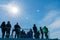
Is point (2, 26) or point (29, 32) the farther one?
point (29, 32)

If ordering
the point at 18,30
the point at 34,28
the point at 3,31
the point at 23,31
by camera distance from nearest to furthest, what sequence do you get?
the point at 3,31 < the point at 18,30 < the point at 34,28 < the point at 23,31

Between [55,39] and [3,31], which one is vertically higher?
[3,31]

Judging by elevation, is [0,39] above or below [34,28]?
below

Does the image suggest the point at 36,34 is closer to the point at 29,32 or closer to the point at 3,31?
the point at 29,32

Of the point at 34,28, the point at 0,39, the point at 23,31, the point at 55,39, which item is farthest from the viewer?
the point at 23,31

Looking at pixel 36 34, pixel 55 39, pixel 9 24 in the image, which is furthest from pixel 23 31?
pixel 55 39

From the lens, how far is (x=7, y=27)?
53.3 metres

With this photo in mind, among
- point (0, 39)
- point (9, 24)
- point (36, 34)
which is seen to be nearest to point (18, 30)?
point (9, 24)

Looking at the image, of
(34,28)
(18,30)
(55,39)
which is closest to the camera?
(55,39)

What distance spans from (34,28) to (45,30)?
16.5ft

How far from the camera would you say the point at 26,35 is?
6656 centimetres

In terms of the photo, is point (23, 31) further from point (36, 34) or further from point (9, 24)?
point (9, 24)

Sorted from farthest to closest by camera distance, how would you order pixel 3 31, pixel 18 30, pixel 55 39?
pixel 18 30 < pixel 3 31 < pixel 55 39

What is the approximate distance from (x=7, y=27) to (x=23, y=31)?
13163 mm
